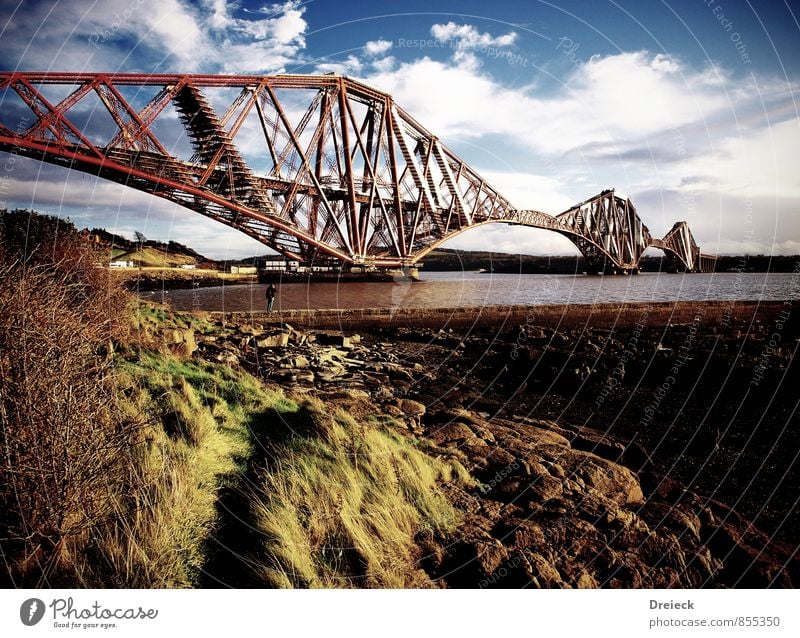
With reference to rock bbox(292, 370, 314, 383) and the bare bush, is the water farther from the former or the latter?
the bare bush

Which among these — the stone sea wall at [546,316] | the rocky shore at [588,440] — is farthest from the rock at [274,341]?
the stone sea wall at [546,316]

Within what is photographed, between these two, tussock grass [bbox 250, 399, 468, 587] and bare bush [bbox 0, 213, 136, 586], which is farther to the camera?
tussock grass [bbox 250, 399, 468, 587]

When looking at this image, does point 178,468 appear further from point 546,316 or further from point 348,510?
point 546,316

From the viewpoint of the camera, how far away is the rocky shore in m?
3.31

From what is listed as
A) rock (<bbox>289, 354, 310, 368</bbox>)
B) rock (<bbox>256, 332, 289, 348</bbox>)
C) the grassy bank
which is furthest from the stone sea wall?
the grassy bank

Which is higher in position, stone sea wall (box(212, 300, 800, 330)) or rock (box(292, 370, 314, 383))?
stone sea wall (box(212, 300, 800, 330))

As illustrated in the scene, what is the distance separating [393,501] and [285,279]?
118 ft

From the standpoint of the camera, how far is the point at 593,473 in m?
4.34

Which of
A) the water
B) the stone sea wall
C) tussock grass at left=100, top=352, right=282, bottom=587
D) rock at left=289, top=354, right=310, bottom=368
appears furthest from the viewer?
the water

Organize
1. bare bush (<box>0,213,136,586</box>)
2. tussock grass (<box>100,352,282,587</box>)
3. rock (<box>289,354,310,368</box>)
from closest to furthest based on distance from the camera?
bare bush (<box>0,213,136,586</box>) → tussock grass (<box>100,352,282,587</box>) → rock (<box>289,354,310,368</box>)
